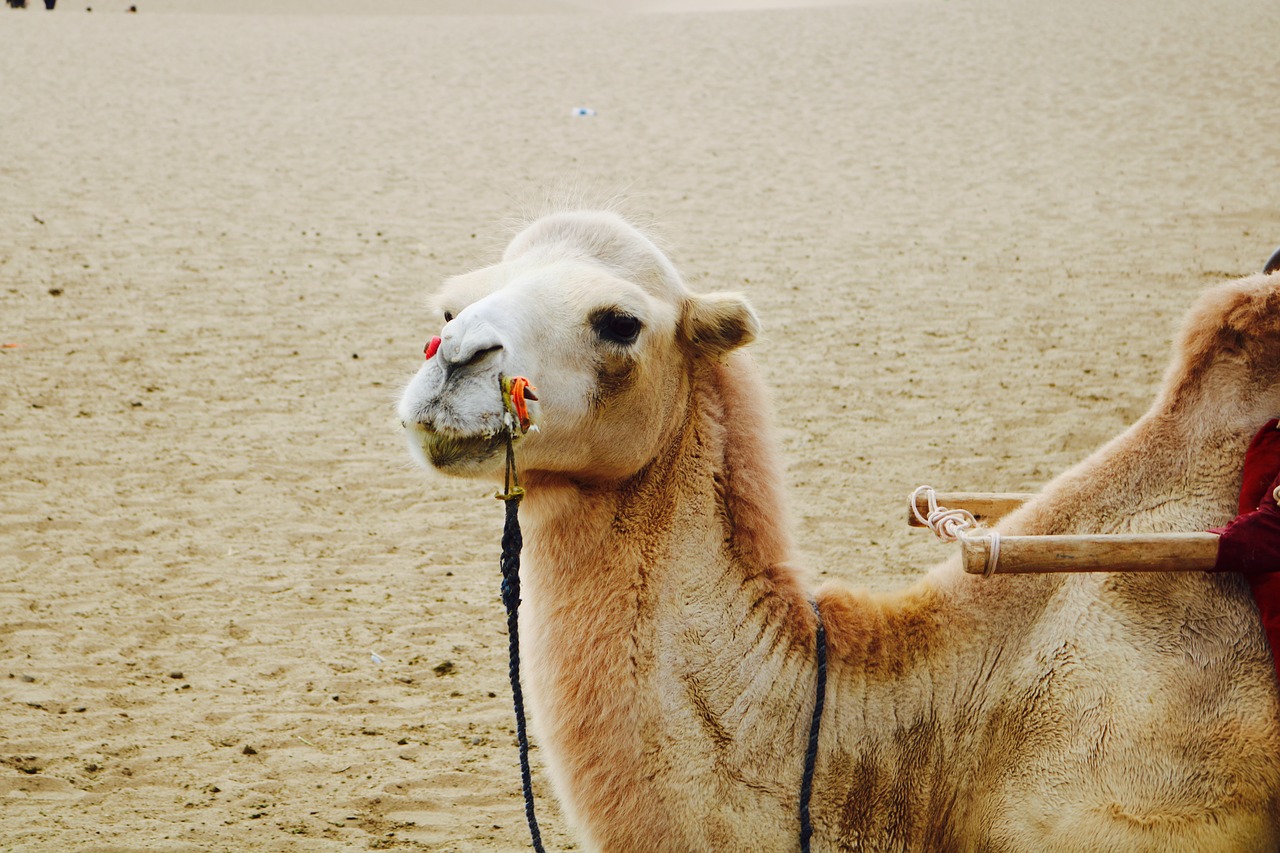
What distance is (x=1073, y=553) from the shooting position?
220cm

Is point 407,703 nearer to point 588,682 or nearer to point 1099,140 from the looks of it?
point 588,682

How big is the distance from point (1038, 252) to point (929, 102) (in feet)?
30.4

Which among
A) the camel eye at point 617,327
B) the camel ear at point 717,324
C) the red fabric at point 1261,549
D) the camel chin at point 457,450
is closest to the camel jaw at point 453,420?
the camel chin at point 457,450

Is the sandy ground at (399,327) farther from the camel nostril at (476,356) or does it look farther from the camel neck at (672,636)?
the camel nostril at (476,356)

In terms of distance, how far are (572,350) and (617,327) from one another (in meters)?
0.12

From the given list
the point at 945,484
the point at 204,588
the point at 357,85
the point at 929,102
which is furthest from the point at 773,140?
the point at 204,588

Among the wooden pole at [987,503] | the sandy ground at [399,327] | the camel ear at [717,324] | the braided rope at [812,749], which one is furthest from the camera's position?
the sandy ground at [399,327]

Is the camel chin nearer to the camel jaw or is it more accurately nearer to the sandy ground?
the camel jaw

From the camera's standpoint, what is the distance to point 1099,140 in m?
17.2

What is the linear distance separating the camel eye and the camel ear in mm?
196

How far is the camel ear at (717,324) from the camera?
A: 2.73 m

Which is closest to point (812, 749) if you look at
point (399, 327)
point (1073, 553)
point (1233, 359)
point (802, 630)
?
point (802, 630)

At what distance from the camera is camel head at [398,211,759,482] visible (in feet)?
7.49

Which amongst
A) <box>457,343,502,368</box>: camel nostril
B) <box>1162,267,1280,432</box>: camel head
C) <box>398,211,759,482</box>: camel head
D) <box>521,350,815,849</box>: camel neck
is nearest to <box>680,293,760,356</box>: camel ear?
<box>398,211,759,482</box>: camel head
